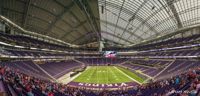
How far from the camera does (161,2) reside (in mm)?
49906

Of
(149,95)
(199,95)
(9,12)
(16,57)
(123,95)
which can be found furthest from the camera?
(9,12)

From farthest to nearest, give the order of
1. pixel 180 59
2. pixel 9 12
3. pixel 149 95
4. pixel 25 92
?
pixel 180 59 → pixel 9 12 → pixel 149 95 → pixel 25 92

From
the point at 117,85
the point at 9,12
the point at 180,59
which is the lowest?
the point at 117,85

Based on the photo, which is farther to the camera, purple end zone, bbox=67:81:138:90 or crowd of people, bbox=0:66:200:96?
purple end zone, bbox=67:81:138:90

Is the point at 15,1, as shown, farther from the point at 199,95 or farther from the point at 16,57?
the point at 199,95

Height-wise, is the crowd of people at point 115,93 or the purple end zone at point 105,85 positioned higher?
the crowd of people at point 115,93

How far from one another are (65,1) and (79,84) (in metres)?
17.7

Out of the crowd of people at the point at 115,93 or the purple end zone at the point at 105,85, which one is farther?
the purple end zone at the point at 105,85

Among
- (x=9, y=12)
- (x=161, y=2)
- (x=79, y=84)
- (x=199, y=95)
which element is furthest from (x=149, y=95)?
Result: (x=9, y=12)

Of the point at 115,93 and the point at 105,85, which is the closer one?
the point at 115,93

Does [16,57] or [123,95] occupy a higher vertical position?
[16,57]

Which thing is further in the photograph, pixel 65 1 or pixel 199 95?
pixel 65 1

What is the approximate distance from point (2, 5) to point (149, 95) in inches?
1200

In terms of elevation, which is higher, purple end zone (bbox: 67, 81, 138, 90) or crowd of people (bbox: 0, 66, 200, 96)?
crowd of people (bbox: 0, 66, 200, 96)
